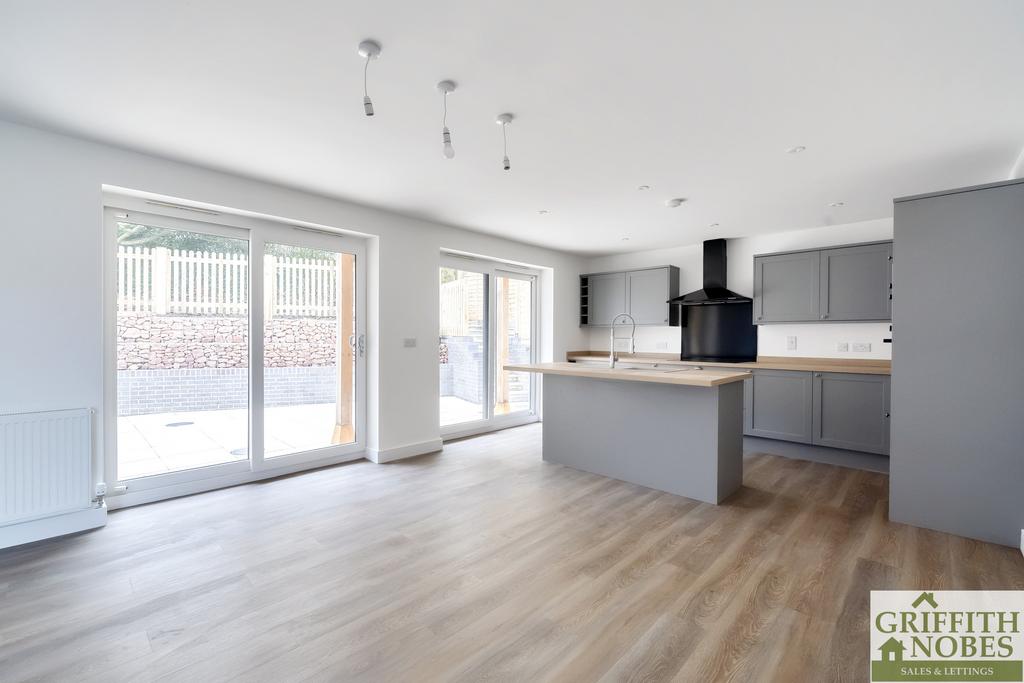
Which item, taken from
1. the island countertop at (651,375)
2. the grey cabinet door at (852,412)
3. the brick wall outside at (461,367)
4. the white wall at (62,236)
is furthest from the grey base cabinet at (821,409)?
the white wall at (62,236)

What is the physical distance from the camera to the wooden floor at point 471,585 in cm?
170

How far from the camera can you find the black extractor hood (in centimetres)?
547

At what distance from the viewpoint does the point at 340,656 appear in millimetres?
1723

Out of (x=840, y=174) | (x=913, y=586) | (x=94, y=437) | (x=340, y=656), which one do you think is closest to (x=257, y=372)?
(x=94, y=437)

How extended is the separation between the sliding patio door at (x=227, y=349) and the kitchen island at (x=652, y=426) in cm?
180

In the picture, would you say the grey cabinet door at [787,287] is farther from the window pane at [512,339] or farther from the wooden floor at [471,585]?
the window pane at [512,339]

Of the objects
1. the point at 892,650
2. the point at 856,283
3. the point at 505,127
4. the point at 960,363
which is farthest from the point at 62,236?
the point at 856,283

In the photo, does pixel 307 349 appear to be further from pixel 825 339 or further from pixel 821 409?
pixel 825 339

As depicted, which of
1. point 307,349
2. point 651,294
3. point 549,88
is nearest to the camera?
point 549,88

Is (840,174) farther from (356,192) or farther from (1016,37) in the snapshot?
(356,192)

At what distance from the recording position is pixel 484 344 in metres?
5.70

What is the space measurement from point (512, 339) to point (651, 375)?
9.88ft

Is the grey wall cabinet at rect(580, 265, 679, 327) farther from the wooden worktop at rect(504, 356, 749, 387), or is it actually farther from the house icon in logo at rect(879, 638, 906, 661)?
the house icon in logo at rect(879, 638, 906, 661)

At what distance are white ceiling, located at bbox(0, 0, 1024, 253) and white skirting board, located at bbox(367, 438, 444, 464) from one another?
8.07 ft
